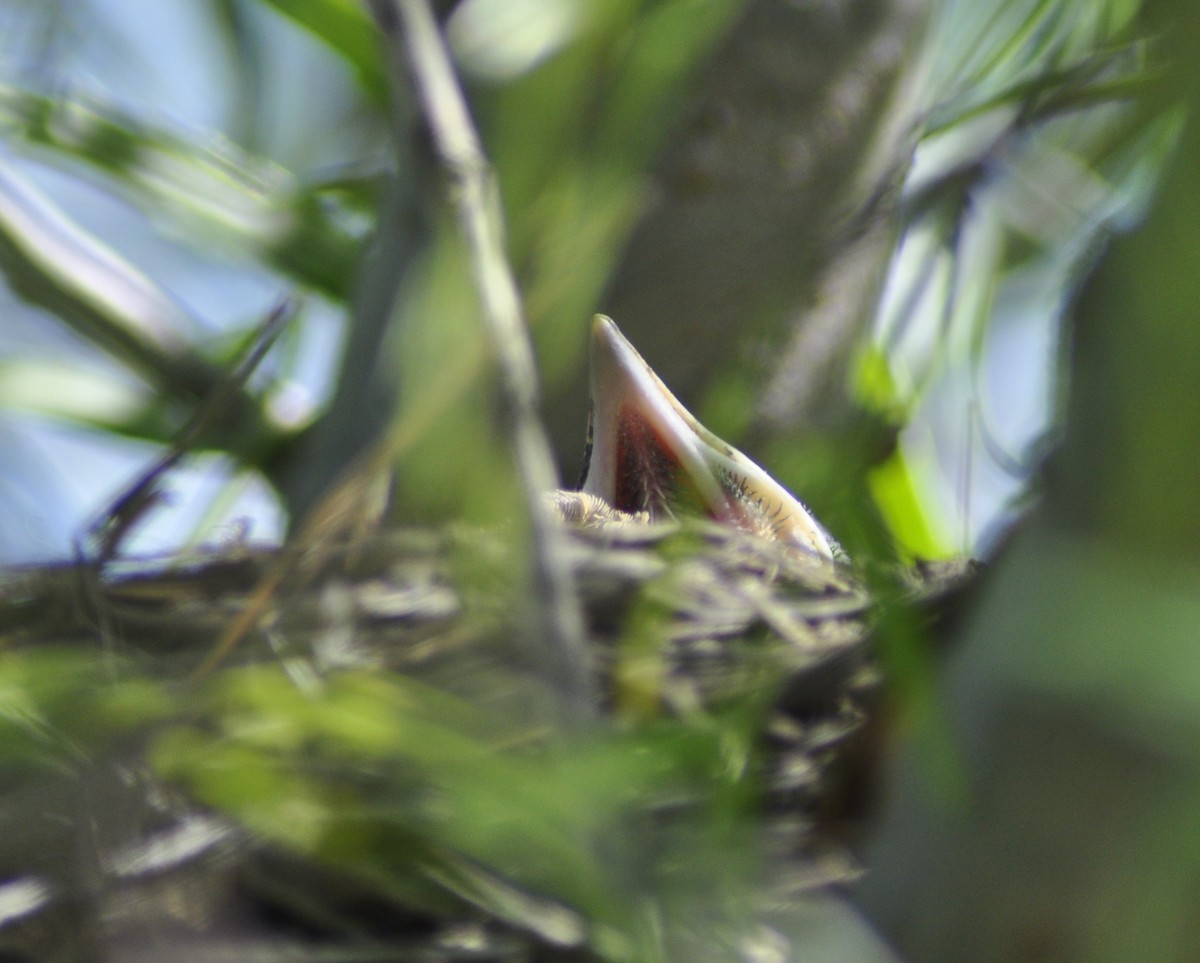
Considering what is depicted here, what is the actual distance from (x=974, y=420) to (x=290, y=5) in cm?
89

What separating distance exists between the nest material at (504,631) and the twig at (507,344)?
0.20 metres

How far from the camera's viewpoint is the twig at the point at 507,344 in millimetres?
358

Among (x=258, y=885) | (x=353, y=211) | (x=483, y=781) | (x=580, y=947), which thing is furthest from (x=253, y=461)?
(x=483, y=781)

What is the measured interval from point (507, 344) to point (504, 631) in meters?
0.38


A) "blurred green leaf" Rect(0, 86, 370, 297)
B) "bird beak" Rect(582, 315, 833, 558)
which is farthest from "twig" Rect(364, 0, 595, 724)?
"bird beak" Rect(582, 315, 833, 558)

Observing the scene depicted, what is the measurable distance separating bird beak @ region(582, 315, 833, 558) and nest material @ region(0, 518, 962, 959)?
0.23m

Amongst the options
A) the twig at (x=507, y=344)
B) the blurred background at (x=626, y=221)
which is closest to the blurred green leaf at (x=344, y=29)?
the blurred background at (x=626, y=221)

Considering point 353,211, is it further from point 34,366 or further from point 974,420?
point 974,420

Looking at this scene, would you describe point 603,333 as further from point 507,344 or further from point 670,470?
point 507,344

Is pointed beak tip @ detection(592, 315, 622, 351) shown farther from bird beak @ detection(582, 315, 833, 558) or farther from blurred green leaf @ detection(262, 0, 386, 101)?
blurred green leaf @ detection(262, 0, 386, 101)

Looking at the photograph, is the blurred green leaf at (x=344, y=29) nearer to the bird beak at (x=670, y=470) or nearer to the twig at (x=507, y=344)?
the bird beak at (x=670, y=470)

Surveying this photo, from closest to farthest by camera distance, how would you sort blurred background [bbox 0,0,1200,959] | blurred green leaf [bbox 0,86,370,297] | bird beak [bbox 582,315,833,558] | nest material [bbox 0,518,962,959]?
blurred background [bbox 0,0,1200,959]
nest material [bbox 0,518,962,959]
blurred green leaf [bbox 0,86,370,297]
bird beak [bbox 582,315,833,558]

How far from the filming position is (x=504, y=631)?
0.74m

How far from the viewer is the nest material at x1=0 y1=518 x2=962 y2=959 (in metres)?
0.68
